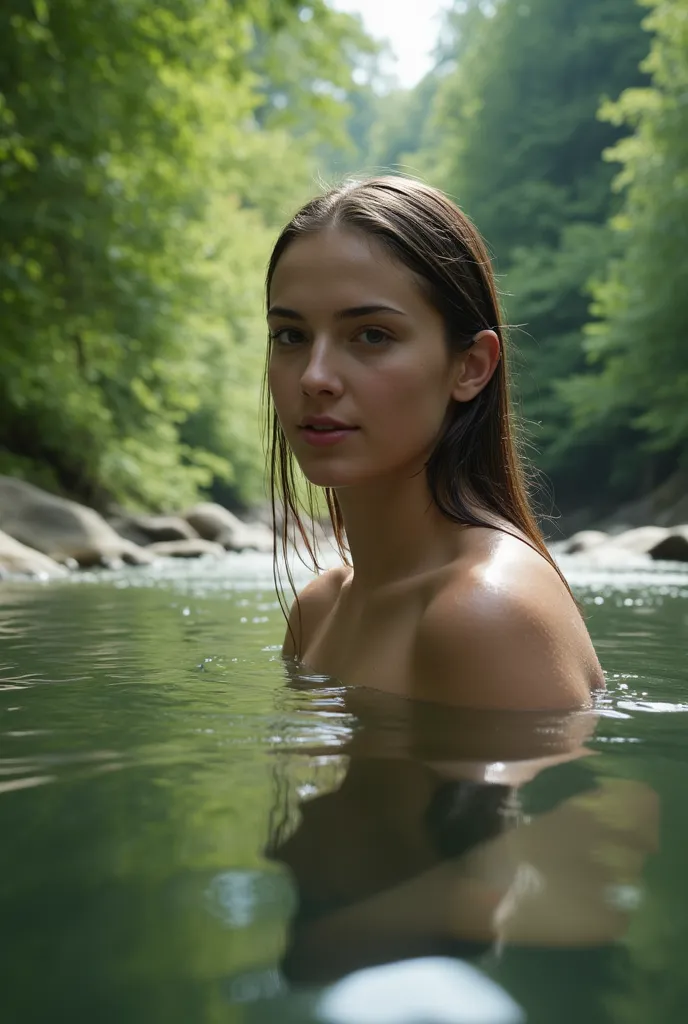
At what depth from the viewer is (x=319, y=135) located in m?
11.7

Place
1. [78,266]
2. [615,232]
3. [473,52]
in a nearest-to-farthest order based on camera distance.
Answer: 1. [78,266]
2. [615,232]
3. [473,52]

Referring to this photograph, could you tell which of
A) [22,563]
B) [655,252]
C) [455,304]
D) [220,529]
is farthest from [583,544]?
[455,304]

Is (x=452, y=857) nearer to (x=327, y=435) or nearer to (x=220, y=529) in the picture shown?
(x=327, y=435)

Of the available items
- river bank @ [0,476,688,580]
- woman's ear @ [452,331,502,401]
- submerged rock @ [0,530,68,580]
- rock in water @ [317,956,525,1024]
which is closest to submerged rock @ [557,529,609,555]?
river bank @ [0,476,688,580]

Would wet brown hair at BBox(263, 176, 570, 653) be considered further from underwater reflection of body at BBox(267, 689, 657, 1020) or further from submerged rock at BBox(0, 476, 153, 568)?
submerged rock at BBox(0, 476, 153, 568)

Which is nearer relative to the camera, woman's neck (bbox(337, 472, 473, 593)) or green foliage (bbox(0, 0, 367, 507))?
woman's neck (bbox(337, 472, 473, 593))

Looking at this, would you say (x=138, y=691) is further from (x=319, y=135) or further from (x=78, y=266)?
(x=319, y=135)

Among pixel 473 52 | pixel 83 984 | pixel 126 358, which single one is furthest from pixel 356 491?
pixel 473 52

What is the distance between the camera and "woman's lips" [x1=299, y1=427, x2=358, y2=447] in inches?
92.6

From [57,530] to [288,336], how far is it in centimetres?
793

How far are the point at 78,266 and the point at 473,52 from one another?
72.3 feet

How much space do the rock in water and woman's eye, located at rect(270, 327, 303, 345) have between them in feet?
5.72

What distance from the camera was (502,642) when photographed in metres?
1.94

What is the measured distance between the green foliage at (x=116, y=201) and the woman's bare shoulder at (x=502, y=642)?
7.34m
